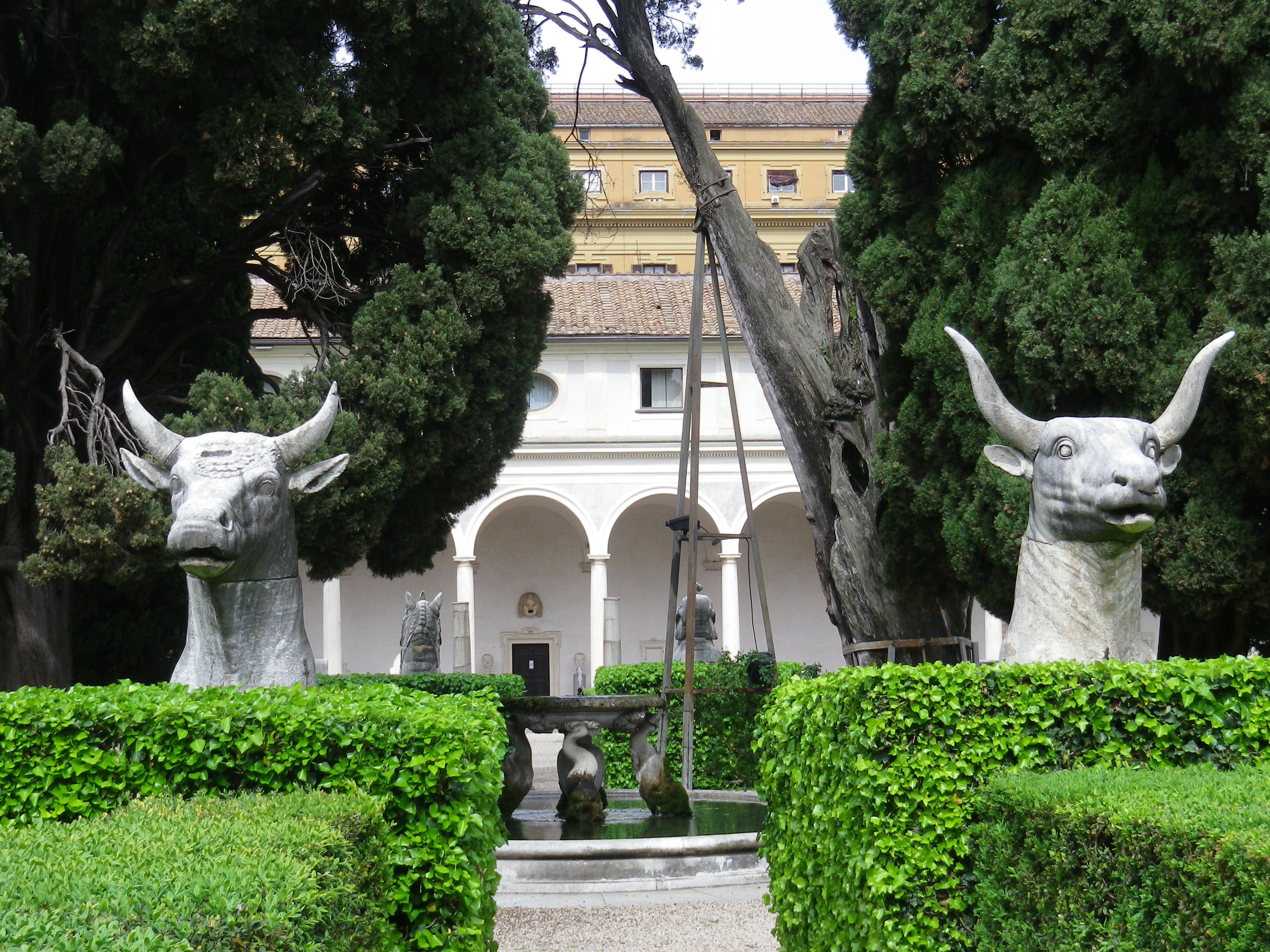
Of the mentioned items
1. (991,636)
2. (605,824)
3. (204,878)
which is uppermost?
(204,878)

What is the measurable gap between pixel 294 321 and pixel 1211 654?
22720mm

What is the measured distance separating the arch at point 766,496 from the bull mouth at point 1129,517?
2265cm

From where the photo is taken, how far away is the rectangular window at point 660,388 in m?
28.5

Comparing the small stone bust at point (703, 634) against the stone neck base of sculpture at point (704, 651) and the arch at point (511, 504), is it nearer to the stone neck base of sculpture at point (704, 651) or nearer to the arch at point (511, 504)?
the stone neck base of sculpture at point (704, 651)

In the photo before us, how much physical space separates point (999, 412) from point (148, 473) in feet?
Result: 12.4

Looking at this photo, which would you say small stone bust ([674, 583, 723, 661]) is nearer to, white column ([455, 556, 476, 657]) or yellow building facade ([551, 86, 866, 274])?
white column ([455, 556, 476, 657])

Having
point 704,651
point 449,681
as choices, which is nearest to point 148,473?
point 449,681

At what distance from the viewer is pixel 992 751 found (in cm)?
433

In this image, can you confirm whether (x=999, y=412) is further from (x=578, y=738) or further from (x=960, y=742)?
(x=578, y=738)

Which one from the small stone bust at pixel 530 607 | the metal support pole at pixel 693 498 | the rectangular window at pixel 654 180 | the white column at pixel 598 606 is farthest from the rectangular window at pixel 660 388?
the metal support pole at pixel 693 498

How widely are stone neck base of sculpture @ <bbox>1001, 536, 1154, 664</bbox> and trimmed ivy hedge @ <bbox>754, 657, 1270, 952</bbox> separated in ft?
2.18

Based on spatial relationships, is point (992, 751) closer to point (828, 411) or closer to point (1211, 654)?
point (1211, 654)

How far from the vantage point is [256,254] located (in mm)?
11023

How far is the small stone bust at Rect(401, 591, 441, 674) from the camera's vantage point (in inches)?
679
